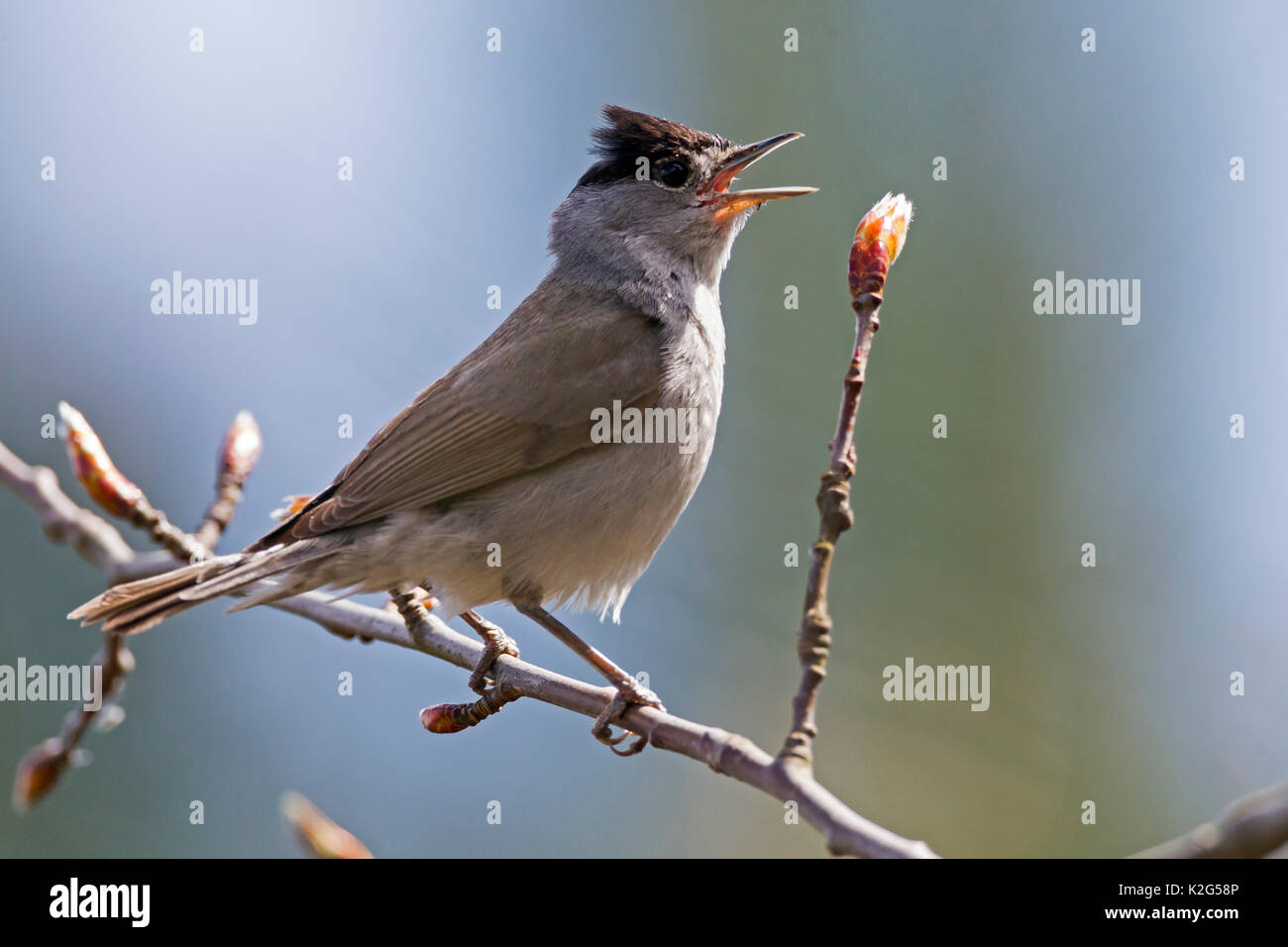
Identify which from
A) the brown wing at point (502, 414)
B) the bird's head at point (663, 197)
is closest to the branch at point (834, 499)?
the brown wing at point (502, 414)

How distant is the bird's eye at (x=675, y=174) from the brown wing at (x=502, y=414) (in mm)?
660

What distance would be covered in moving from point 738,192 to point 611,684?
2.06m

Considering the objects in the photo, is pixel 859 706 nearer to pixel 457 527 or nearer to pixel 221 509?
pixel 457 527

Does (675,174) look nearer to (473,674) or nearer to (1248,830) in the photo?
(473,674)

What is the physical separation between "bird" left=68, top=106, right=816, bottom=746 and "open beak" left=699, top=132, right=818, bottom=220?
0.02 m

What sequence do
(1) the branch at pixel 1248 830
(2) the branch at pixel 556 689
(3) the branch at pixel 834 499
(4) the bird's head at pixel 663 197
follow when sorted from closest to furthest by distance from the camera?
1. (1) the branch at pixel 1248 830
2. (2) the branch at pixel 556 689
3. (3) the branch at pixel 834 499
4. (4) the bird's head at pixel 663 197

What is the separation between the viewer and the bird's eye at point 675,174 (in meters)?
4.93

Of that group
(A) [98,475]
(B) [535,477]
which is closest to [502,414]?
(B) [535,477]

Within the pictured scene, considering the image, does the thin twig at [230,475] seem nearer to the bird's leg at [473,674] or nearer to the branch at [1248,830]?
the bird's leg at [473,674]

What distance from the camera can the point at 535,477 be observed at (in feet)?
13.4

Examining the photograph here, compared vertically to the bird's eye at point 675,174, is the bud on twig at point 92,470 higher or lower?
lower
